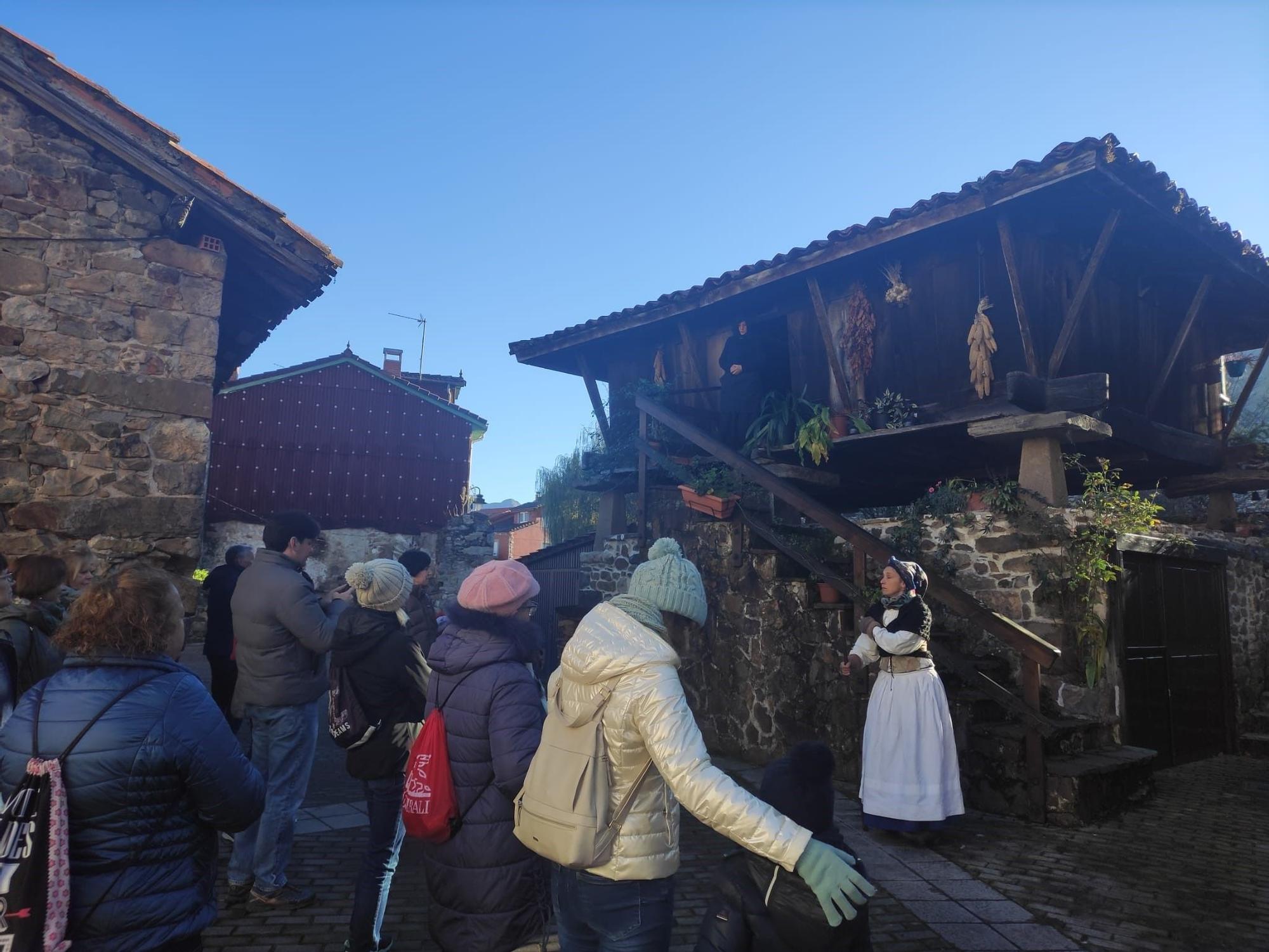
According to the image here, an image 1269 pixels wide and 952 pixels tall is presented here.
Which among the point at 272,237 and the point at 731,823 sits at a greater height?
the point at 272,237

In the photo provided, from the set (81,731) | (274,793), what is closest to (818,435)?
(274,793)

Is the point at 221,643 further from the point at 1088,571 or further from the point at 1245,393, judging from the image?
the point at 1245,393

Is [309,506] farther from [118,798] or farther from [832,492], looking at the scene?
[118,798]

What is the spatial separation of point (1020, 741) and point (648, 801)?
4801 mm

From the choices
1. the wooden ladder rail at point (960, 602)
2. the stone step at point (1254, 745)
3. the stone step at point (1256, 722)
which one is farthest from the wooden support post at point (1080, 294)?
the stone step at point (1256, 722)

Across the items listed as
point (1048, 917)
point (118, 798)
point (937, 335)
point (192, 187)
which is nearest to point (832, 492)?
point (937, 335)

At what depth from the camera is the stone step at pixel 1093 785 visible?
5.69 metres

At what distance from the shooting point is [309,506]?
740 inches

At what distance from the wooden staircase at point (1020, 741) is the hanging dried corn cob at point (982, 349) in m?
2.11

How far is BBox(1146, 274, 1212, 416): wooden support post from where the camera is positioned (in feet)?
29.6

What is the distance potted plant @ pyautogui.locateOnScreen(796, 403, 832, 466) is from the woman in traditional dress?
3.31m

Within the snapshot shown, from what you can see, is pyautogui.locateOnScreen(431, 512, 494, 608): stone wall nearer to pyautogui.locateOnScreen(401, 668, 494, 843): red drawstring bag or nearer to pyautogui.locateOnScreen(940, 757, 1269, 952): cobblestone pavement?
pyautogui.locateOnScreen(940, 757, 1269, 952): cobblestone pavement

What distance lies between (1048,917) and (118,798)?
4269 mm

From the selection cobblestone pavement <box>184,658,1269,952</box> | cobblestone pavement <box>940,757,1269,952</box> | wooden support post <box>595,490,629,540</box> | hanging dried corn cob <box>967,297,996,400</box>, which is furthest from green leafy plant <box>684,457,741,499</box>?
cobblestone pavement <box>940,757,1269,952</box>
